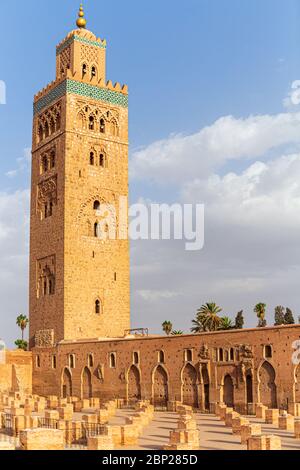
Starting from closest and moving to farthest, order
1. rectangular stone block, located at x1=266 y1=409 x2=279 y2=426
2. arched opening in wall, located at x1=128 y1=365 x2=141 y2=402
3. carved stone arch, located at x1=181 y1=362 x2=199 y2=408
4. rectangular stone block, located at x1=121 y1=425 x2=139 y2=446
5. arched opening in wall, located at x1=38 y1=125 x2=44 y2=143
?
rectangular stone block, located at x1=121 y1=425 x2=139 y2=446 < rectangular stone block, located at x1=266 y1=409 x2=279 y2=426 < carved stone arch, located at x1=181 y1=362 x2=199 y2=408 < arched opening in wall, located at x1=128 y1=365 x2=141 y2=402 < arched opening in wall, located at x1=38 y1=125 x2=44 y2=143

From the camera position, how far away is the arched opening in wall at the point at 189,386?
28359 millimetres

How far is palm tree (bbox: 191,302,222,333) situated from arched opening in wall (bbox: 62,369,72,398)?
11.6 m

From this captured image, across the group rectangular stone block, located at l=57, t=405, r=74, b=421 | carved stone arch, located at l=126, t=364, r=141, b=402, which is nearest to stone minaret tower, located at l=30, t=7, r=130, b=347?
carved stone arch, located at l=126, t=364, r=141, b=402

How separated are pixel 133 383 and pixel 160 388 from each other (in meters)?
1.92

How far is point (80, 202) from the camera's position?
3772 cm

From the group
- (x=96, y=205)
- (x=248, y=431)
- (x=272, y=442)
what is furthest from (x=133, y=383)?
(x=272, y=442)

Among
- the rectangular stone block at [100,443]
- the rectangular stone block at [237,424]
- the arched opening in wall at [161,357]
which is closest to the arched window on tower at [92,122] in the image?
the arched opening in wall at [161,357]

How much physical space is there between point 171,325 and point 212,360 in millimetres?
27329

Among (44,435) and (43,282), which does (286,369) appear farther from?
(43,282)

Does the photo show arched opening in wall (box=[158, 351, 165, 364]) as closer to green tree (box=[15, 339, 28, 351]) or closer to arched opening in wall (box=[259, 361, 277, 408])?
arched opening in wall (box=[259, 361, 277, 408])

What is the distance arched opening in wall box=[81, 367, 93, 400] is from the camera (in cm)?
3381

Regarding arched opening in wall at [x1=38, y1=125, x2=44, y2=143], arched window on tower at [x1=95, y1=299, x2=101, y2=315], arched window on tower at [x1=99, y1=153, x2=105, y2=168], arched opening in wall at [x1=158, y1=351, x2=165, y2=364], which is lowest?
arched opening in wall at [x1=158, y1=351, x2=165, y2=364]

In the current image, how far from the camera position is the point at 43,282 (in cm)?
3866
